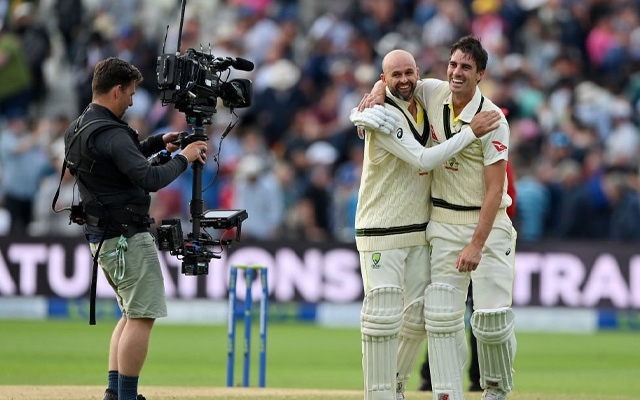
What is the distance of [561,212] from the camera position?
2038cm

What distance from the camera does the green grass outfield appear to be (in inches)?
532

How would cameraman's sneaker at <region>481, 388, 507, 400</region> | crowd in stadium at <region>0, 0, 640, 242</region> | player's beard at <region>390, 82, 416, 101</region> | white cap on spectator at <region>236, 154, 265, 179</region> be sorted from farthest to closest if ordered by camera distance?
1. crowd in stadium at <region>0, 0, 640, 242</region>
2. white cap on spectator at <region>236, 154, 265, 179</region>
3. cameraman's sneaker at <region>481, 388, 507, 400</region>
4. player's beard at <region>390, 82, 416, 101</region>

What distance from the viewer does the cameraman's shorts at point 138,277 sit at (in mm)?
9352

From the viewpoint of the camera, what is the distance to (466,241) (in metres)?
9.50

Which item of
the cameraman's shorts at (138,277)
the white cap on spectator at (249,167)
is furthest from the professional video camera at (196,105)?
the white cap on spectator at (249,167)

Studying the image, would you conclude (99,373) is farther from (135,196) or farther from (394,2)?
(394,2)

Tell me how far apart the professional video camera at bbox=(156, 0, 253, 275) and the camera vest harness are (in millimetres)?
241

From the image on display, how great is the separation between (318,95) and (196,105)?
44.7 ft

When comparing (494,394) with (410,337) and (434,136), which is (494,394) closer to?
(410,337)

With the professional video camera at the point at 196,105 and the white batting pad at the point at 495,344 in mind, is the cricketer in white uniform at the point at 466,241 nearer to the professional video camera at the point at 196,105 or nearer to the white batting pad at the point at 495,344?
the white batting pad at the point at 495,344

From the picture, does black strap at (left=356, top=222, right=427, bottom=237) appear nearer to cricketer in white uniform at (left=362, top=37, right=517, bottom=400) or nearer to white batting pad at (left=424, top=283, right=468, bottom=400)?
cricketer in white uniform at (left=362, top=37, right=517, bottom=400)

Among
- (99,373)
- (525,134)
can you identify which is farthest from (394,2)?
(99,373)

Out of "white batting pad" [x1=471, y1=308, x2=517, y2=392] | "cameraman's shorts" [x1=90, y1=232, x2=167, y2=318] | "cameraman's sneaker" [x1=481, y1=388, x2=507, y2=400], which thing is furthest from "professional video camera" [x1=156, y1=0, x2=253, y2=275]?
"cameraman's sneaker" [x1=481, y1=388, x2=507, y2=400]

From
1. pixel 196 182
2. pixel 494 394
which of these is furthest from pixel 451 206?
pixel 196 182
